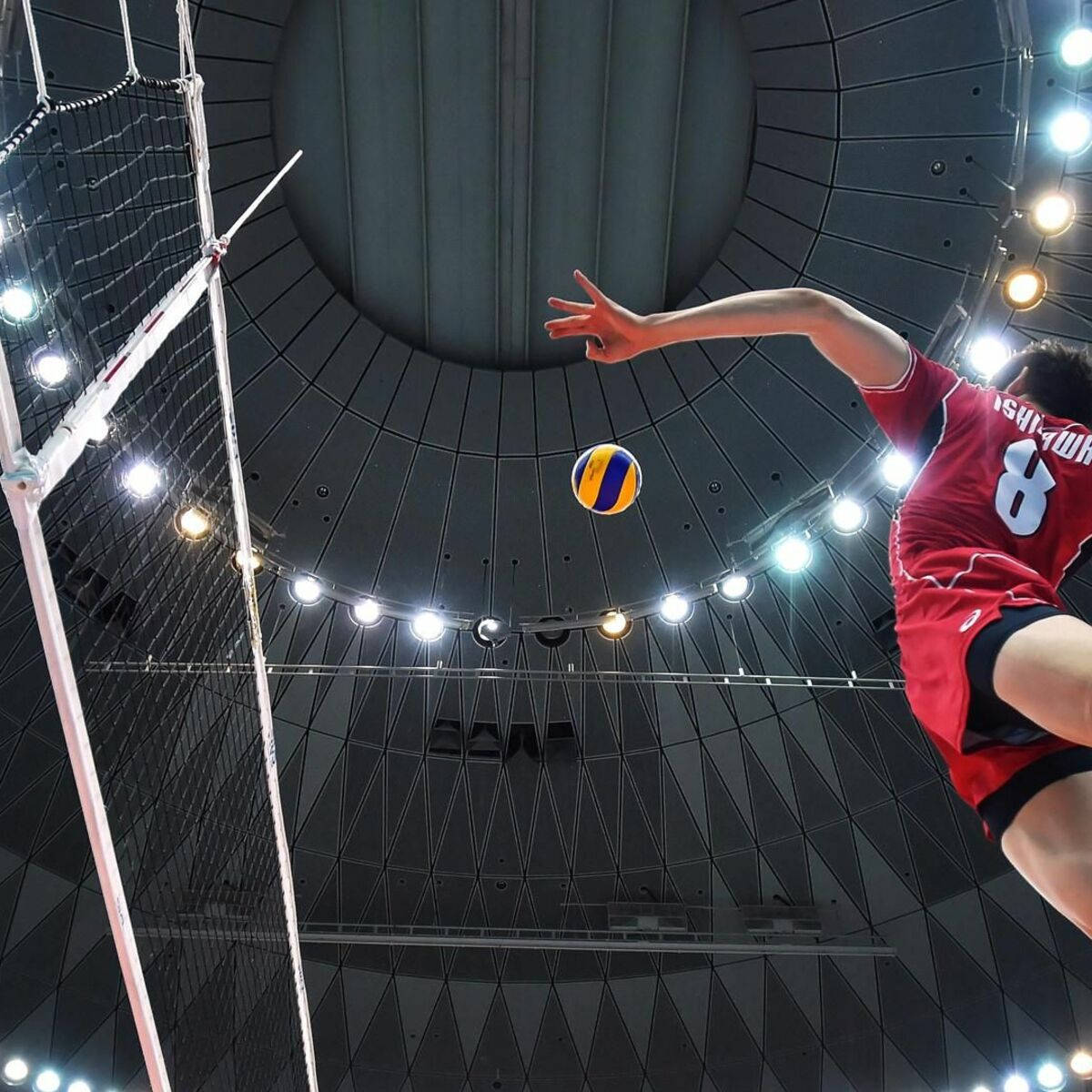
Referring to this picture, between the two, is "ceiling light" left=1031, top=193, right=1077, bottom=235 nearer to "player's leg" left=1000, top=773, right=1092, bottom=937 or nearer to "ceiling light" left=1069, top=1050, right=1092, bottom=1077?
"player's leg" left=1000, top=773, right=1092, bottom=937

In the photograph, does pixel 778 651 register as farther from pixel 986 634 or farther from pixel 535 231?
pixel 986 634

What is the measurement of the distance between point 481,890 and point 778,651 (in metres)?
8.82

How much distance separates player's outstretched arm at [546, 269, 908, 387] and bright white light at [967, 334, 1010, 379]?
13.4 meters

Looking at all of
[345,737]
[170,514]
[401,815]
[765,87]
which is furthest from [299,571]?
[765,87]

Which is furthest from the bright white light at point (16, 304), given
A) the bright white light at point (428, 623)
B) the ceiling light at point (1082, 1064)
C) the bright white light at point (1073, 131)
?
the ceiling light at point (1082, 1064)

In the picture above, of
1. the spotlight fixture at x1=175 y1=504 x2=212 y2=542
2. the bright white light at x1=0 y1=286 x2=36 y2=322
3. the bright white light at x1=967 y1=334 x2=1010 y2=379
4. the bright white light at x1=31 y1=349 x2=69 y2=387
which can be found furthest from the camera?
the spotlight fixture at x1=175 y1=504 x2=212 y2=542

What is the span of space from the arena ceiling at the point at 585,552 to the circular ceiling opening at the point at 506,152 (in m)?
0.07

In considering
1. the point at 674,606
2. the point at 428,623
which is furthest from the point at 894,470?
the point at 428,623

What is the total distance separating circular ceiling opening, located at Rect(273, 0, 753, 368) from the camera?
15.7 meters

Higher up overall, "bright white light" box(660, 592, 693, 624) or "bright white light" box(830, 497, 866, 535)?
"bright white light" box(830, 497, 866, 535)

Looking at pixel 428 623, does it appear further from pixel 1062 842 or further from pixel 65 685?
pixel 1062 842

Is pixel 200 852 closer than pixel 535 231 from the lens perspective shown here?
No

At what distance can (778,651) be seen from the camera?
21.1 meters

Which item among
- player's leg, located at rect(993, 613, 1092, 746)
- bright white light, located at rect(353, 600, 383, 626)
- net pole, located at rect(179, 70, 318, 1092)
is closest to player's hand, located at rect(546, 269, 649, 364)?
player's leg, located at rect(993, 613, 1092, 746)
